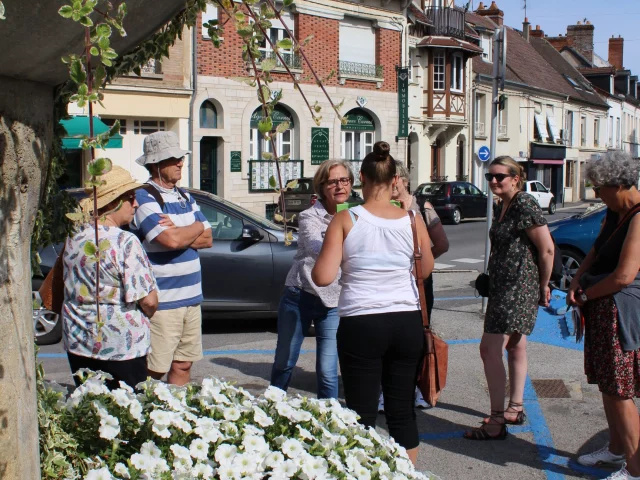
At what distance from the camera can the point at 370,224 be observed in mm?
3834

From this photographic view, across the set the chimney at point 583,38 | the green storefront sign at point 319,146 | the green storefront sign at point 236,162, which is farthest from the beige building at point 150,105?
the chimney at point 583,38

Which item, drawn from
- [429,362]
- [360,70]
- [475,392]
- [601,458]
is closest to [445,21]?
[360,70]

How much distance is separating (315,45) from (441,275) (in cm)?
1619

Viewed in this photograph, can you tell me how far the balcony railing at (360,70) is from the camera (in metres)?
29.5

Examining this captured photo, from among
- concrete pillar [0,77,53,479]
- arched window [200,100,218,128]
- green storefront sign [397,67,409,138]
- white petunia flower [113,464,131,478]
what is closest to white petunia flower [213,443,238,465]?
white petunia flower [113,464,131,478]

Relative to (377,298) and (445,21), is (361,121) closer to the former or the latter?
(445,21)

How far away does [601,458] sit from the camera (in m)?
4.70

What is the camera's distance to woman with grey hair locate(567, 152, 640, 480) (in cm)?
416

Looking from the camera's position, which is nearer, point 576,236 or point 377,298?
point 377,298

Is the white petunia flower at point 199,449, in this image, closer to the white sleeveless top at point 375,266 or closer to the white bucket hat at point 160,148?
the white sleeveless top at point 375,266

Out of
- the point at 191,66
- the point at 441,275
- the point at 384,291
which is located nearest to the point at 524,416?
the point at 384,291

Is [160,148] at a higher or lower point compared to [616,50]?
lower

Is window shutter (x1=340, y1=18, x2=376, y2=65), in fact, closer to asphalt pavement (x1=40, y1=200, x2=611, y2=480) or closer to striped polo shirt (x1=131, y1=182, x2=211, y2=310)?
Answer: asphalt pavement (x1=40, y1=200, x2=611, y2=480)

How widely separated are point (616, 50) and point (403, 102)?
45077 millimetres
